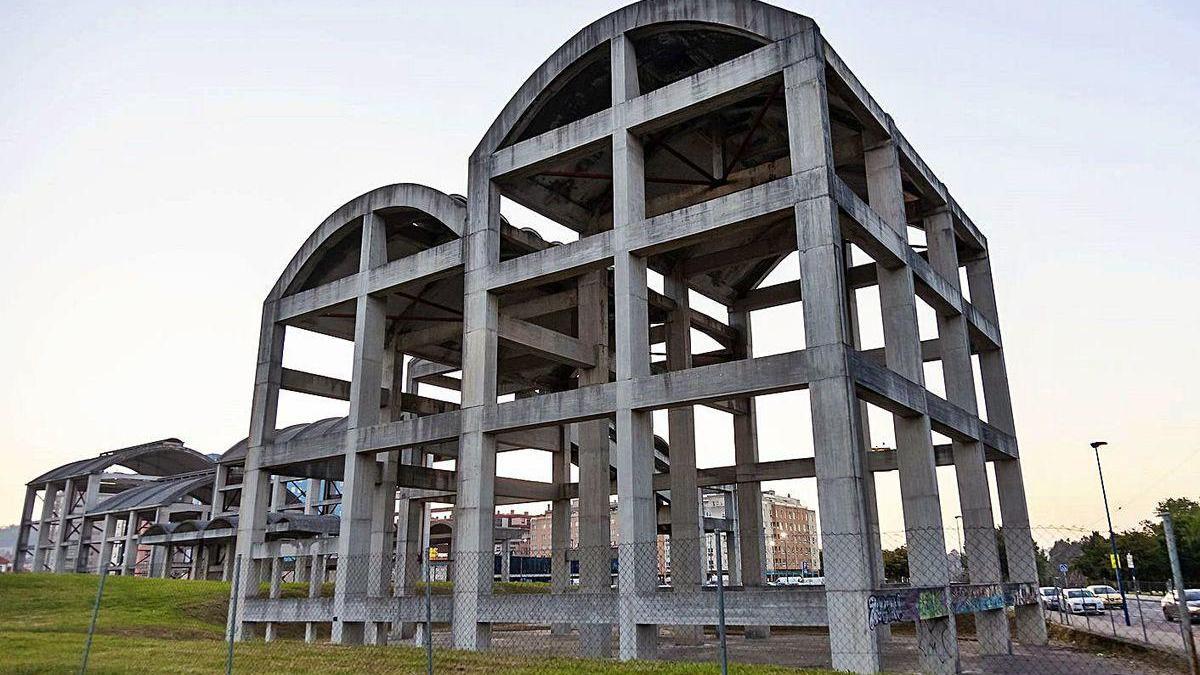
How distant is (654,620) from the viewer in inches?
829

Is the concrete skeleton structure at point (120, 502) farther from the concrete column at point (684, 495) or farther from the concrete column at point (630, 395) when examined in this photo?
the concrete column at point (630, 395)

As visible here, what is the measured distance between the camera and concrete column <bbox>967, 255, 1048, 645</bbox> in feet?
96.9

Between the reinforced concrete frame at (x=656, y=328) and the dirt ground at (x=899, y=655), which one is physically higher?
the reinforced concrete frame at (x=656, y=328)

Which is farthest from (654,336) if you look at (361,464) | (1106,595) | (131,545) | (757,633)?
(131,545)

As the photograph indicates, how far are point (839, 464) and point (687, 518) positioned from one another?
41.2 ft

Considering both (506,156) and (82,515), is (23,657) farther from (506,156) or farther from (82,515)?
(82,515)

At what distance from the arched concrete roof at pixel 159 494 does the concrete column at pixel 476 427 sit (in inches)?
2082

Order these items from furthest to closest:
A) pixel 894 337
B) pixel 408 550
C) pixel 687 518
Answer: pixel 408 550 < pixel 687 518 < pixel 894 337

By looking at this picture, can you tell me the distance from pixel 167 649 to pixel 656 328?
23.7m

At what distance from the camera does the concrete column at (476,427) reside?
2469 cm

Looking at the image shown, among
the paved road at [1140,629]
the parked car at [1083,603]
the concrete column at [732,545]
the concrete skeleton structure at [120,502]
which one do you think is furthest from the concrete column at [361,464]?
the concrete skeleton structure at [120,502]

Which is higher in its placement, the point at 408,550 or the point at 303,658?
the point at 408,550

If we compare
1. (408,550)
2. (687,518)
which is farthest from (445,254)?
(408,550)

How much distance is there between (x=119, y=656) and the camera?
64.3 ft
